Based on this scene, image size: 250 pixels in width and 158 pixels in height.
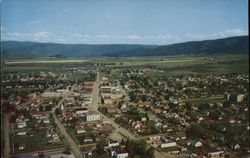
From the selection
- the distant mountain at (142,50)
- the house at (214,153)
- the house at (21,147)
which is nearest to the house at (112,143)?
the house at (21,147)

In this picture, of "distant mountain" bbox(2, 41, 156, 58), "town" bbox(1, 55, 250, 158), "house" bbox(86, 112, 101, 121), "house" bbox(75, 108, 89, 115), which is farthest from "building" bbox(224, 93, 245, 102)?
"distant mountain" bbox(2, 41, 156, 58)

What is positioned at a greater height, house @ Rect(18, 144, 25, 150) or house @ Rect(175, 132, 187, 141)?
house @ Rect(18, 144, 25, 150)

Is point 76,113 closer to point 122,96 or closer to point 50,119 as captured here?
point 50,119

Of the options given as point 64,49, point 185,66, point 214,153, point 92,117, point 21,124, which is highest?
point 64,49

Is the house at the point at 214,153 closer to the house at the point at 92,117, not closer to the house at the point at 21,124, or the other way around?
the house at the point at 92,117

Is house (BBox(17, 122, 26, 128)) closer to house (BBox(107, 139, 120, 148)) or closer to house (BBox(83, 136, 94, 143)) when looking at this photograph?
house (BBox(83, 136, 94, 143))

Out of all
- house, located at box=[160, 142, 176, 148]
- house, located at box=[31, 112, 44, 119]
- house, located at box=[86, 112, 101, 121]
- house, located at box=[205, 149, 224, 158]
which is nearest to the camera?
house, located at box=[205, 149, 224, 158]

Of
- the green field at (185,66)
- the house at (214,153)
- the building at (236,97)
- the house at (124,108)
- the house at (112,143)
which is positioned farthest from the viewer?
the green field at (185,66)

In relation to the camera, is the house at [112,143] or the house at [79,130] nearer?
the house at [112,143]

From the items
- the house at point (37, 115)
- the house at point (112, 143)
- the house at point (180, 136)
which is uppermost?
the house at point (37, 115)

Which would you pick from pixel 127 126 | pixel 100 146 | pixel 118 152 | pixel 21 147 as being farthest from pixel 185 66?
pixel 21 147

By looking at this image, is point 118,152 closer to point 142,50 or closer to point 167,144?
point 167,144

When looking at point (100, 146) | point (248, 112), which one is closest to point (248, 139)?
point (248, 112)
